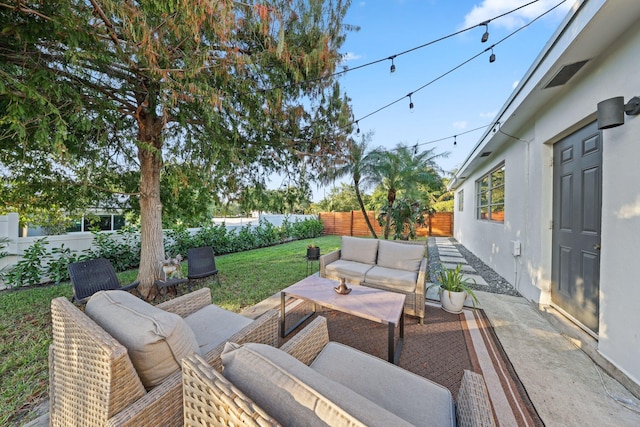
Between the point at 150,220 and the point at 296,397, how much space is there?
13.7ft

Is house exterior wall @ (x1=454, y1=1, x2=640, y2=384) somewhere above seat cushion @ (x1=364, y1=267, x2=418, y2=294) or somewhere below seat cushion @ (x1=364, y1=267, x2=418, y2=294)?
above

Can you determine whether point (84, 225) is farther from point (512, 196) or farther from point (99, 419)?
point (512, 196)

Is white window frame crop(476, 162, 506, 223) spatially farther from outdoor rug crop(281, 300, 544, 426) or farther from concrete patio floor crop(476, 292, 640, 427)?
outdoor rug crop(281, 300, 544, 426)

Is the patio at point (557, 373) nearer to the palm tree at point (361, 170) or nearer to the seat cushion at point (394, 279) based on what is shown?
the seat cushion at point (394, 279)

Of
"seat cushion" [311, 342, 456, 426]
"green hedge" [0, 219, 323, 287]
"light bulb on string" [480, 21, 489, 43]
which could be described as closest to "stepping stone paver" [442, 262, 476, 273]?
"light bulb on string" [480, 21, 489, 43]

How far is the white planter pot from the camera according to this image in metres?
3.37

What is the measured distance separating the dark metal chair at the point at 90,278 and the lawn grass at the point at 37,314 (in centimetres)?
44

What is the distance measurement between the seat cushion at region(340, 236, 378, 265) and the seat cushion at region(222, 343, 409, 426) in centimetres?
354

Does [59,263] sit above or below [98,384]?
below

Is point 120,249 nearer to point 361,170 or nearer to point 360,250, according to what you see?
point 360,250

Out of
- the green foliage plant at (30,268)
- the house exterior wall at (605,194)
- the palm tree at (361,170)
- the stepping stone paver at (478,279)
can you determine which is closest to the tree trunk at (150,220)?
the green foliage plant at (30,268)

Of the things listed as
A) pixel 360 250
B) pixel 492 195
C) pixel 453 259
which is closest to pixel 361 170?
pixel 492 195

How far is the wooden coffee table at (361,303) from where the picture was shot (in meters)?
2.25

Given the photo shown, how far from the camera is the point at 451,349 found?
8.48 ft
